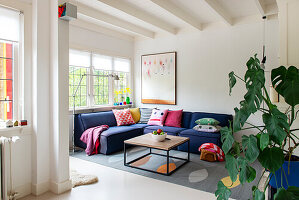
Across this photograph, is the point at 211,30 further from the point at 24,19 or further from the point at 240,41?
the point at 24,19

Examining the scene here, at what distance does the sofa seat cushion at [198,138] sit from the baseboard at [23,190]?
2.90m

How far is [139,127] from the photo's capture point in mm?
5113

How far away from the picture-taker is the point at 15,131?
2.63 meters

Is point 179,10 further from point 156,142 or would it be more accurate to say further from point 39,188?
point 39,188

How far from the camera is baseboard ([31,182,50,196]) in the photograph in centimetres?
269

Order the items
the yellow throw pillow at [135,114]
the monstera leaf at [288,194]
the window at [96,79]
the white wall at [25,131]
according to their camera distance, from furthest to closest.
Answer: the yellow throw pillow at [135,114] → the window at [96,79] → the white wall at [25,131] → the monstera leaf at [288,194]

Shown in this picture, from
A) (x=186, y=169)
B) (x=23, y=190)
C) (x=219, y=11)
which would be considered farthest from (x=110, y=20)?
(x=23, y=190)

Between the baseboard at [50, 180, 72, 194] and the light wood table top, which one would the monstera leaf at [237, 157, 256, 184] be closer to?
the light wood table top

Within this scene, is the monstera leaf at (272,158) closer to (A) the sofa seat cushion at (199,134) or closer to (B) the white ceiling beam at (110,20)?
(A) the sofa seat cushion at (199,134)

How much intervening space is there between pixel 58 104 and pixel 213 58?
371 cm

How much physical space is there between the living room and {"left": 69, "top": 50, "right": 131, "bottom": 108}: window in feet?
0.09

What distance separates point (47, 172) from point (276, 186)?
8.58 feet

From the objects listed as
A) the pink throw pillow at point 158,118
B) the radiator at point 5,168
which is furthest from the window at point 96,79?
the radiator at point 5,168

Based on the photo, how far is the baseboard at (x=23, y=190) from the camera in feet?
8.56
